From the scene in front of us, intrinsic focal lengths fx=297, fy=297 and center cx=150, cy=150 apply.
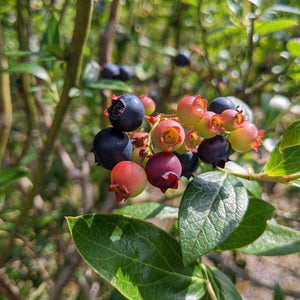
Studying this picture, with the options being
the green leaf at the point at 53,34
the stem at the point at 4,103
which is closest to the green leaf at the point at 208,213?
the green leaf at the point at 53,34

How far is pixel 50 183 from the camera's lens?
265 cm

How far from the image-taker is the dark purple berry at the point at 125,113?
0.64 metres

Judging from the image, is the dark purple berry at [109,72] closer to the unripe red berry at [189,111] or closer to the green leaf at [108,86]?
the green leaf at [108,86]

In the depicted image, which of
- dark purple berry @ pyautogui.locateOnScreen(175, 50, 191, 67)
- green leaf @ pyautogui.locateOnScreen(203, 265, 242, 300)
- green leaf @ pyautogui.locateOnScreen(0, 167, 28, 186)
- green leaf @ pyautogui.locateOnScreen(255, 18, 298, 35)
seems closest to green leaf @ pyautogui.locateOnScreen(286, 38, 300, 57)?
green leaf @ pyautogui.locateOnScreen(255, 18, 298, 35)

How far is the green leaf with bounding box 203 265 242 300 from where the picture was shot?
31.8 inches

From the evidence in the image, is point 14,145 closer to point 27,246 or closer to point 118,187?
point 27,246

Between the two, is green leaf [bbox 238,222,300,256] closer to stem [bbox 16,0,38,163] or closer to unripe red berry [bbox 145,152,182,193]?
unripe red berry [bbox 145,152,182,193]

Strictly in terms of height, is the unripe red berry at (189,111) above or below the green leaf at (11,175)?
above

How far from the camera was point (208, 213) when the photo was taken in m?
0.66

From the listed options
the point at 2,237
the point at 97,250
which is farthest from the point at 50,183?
the point at 97,250

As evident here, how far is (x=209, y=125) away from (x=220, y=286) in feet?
1.55

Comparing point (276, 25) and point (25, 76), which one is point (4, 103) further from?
point (276, 25)

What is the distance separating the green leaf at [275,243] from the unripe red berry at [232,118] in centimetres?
40

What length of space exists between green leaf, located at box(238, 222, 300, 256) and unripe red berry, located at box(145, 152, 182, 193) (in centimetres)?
44
